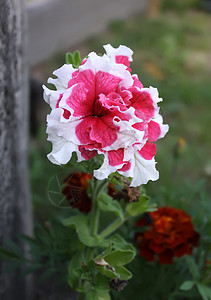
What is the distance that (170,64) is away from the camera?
399cm

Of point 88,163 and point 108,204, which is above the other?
point 88,163

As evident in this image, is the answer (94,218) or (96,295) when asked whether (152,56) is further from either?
(96,295)

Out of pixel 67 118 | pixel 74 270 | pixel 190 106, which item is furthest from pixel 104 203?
pixel 190 106

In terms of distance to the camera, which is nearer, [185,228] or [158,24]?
[185,228]

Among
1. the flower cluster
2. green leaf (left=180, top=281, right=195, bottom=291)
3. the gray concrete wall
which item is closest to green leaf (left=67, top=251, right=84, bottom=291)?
green leaf (left=180, top=281, right=195, bottom=291)

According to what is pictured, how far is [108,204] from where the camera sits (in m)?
1.20

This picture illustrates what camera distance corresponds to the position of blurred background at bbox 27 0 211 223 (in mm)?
2816

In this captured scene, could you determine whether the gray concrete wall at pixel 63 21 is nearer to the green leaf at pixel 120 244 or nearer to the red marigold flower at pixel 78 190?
the red marigold flower at pixel 78 190

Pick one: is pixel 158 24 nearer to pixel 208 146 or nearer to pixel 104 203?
pixel 208 146

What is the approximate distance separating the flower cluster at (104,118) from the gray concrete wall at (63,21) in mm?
2812

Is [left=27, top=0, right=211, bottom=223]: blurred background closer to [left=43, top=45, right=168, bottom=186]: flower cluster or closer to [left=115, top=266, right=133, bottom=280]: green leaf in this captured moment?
[left=115, top=266, right=133, bottom=280]: green leaf

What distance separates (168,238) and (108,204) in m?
0.22

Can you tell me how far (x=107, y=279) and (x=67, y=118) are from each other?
0.44 metres

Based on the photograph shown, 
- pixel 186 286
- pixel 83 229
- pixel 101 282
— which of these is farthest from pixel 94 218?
pixel 186 286
